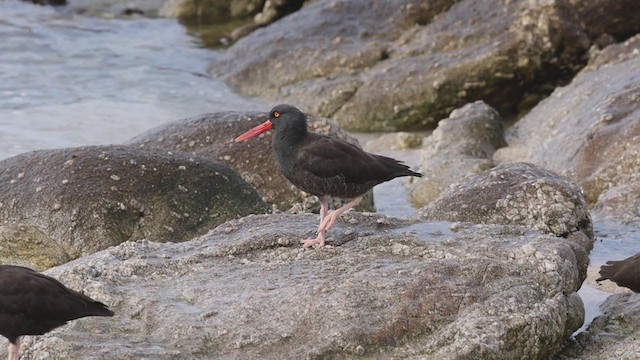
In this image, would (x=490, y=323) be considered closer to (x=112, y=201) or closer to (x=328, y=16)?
(x=112, y=201)

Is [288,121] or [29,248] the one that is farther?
[29,248]

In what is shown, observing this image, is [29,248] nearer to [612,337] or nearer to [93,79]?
[612,337]

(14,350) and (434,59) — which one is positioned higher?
(14,350)

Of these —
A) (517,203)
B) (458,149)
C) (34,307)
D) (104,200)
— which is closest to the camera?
(34,307)

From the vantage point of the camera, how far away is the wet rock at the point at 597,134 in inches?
415

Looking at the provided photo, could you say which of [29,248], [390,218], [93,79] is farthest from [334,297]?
[93,79]

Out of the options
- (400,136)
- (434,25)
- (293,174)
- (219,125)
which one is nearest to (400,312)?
(293,174)

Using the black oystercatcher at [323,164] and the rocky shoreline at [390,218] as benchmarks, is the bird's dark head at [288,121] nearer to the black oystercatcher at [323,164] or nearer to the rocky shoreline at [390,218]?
the black oystercatcher at [323,164]

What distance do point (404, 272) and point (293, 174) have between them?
131 cm

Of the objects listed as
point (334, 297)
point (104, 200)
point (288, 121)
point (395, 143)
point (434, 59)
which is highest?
point (288, 121)

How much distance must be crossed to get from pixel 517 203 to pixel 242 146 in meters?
3.02

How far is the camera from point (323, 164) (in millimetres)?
7062

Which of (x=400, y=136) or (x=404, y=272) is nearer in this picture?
(x=404, y=272)

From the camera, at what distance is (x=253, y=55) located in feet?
58.8
